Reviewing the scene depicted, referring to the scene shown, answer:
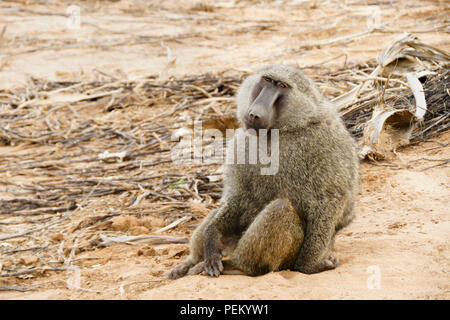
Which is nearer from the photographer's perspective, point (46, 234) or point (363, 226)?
point (363, 226)

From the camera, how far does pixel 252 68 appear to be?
8.74m

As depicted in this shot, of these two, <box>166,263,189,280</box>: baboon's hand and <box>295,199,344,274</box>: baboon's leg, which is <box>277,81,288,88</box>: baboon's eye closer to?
<box>295,199,344,274</box>: baboon's leg

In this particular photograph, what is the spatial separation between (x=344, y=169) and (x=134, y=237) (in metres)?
1.68

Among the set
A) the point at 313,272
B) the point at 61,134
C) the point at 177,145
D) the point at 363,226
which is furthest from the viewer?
the point at 61,134

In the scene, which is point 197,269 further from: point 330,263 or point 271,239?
point 330,263

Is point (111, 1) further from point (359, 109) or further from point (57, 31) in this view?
point (359, 109)

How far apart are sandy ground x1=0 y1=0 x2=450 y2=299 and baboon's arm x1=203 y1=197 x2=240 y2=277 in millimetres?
138

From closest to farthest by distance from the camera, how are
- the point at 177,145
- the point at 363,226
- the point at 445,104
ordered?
1. the point at 363,226
2. the point at 445,104
3. the point at 177,145

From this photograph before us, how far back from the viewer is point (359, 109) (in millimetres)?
5598

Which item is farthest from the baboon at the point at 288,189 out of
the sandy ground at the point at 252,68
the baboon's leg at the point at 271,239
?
the sandy ground at the point at 252,68

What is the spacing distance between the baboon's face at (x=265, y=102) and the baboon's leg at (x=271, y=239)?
18.6 inches

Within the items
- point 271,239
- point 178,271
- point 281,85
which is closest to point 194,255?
point 178,271

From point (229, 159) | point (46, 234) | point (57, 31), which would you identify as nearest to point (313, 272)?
point (229, 159)

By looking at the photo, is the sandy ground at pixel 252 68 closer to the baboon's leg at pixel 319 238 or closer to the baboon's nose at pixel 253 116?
the baboon's leg at pixel 319 238
